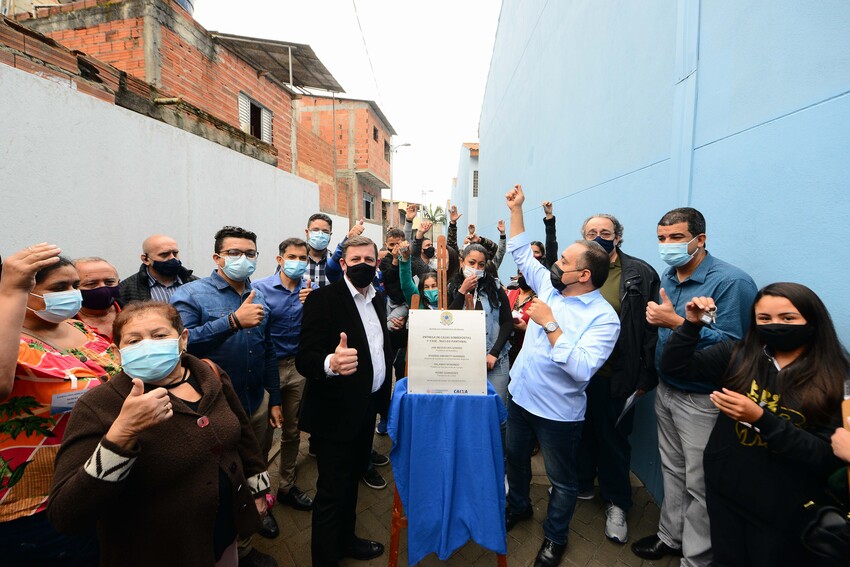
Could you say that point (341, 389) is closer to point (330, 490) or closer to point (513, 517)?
point (330, 490)

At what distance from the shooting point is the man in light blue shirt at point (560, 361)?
6.81 feet

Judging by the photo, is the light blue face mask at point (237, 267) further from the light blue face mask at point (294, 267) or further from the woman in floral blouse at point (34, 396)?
the woman in floral blouse at point (34, 396)

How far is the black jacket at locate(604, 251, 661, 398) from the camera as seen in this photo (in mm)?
2484

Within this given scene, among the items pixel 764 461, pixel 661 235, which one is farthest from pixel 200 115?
pixel 764 461

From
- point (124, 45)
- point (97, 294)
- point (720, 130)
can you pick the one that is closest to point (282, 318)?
point (97, 294)

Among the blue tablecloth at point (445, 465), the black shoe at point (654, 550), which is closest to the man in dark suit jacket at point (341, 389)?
the blue tablecloth at point (445, 465)

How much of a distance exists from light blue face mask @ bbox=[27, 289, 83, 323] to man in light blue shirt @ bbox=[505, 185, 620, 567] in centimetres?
227

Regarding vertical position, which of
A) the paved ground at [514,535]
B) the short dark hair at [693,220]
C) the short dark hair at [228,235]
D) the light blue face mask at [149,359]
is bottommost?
the paved ground at [514,535]

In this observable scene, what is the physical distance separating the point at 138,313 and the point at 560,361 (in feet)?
6.56

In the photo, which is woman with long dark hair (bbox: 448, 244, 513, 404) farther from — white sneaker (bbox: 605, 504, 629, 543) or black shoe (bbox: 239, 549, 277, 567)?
black shoe (bbox: 239, 549, 277, 567)

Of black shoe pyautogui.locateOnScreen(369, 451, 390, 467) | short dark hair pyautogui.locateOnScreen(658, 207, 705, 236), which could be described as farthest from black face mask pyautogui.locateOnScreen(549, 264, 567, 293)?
black shoe pyautogui.locateOnScreen(369, 451, 390, 467)

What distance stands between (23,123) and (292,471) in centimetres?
345

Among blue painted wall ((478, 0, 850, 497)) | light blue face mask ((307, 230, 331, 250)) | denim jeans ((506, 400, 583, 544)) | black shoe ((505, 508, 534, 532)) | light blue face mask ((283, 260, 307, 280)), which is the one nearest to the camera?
blue painted wall ((478, 0, 850, 497))

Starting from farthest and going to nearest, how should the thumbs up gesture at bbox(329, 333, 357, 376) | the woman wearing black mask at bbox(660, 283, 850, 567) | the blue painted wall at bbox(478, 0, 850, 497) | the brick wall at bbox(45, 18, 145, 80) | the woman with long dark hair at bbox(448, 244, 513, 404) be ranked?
the brick wall at bbox(45, 18, 145, 80)
the woman with long dark hair at bbox(448, 244, 513, 404)
the thumbs up gesture at bbox(329, 333, 357, 376)
the blue painted wall at bbox(478, 0, 850, 497)
the woman wearing black mask at bbox(660, 283, 850, 567)
